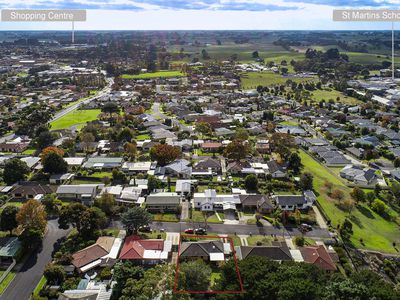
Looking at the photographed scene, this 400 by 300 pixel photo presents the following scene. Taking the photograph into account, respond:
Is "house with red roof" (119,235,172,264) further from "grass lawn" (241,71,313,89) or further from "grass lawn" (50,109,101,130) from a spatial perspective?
"grass lawn" (241,71,313,89)

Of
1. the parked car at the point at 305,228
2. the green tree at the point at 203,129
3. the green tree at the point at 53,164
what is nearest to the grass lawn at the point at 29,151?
the green tree at the point at 53,164

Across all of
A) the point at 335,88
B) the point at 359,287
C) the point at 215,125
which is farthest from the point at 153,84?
the point at 359,287

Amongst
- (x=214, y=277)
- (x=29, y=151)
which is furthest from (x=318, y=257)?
(x=29, y=151)

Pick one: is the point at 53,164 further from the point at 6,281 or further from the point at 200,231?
the point at 200,231

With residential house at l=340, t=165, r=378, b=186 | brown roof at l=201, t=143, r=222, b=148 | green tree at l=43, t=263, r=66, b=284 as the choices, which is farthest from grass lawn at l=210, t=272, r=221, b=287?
brown roof at l=201, t=143, r=222, b=148

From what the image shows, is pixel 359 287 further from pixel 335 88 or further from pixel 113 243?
pixel 335 88
